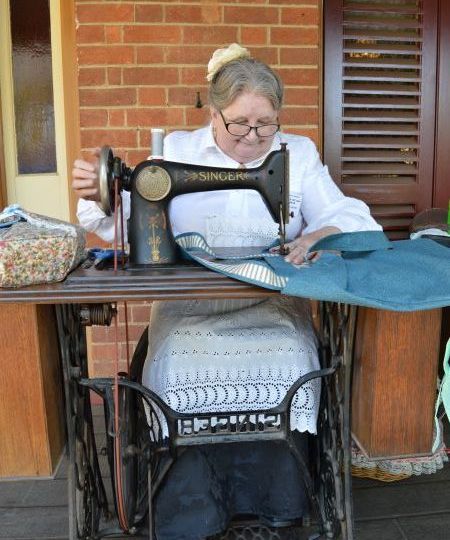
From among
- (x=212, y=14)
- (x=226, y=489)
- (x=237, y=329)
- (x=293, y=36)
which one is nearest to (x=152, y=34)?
(x=212, y=14)

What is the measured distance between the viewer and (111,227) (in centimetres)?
176

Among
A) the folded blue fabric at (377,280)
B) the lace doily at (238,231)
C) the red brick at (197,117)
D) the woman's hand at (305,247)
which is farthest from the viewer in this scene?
the red brick at (197,117)

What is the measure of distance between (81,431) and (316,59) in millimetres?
2017

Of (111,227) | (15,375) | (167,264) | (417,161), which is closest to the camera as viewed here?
(15,375)

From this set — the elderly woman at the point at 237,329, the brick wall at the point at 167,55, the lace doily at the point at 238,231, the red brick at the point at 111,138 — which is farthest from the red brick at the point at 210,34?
the lace doily at the point at 238,231

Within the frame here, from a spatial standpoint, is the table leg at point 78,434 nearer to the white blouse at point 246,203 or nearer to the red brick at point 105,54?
the white blouse at point 246,203

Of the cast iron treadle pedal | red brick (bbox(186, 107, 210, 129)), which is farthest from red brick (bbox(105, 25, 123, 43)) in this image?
the cast iron treadle pedal

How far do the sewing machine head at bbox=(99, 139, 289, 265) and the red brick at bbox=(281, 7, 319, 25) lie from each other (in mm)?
1430

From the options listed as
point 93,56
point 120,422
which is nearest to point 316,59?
point 93,56

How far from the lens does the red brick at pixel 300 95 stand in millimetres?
2799

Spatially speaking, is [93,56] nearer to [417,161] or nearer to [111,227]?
[111,227]

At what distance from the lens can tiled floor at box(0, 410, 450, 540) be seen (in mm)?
1990

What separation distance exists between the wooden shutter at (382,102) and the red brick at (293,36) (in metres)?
0.18

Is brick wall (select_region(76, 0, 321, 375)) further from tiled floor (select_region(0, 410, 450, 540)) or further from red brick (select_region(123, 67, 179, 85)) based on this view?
tiled floor (select_region(0, 410, 450, 540))
